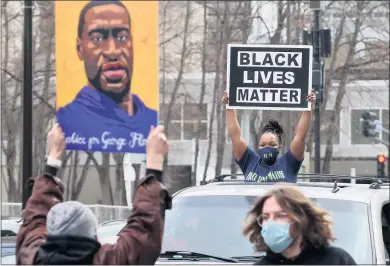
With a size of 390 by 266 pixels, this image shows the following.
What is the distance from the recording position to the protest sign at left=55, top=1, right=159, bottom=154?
19.5m

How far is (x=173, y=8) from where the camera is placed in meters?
38.0

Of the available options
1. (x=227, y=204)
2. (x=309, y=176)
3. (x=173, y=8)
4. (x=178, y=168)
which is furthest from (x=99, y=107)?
(x=178, y=168)

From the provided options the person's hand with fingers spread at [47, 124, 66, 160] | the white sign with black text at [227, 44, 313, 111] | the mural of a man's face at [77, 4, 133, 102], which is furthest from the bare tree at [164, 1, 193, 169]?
the person's hand with fingers spread at [47, 124, 66, 160]

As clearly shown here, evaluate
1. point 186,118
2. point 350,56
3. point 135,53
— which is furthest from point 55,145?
point 186,118

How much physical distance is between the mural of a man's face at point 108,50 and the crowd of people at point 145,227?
49.1 ft

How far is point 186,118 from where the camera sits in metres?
38.9

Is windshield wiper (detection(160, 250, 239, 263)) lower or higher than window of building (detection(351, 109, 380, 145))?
lower

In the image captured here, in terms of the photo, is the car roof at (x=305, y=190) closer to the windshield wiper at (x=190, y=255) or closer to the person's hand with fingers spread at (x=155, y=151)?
the windshield wiper at (x=190, y=255)

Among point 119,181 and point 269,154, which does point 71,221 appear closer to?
point 269,154

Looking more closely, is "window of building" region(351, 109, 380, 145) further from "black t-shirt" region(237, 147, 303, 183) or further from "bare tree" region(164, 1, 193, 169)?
"black t-shirt" region(237, 147, 303, 183)

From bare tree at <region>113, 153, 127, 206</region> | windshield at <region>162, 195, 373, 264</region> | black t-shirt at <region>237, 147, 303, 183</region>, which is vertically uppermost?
black t-shirt at <region>237, 147, 303, 183</region>

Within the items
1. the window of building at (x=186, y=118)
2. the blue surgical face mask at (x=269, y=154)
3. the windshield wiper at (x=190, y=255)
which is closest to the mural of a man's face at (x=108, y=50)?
the blue surgical face mask at (x=269, y=154)

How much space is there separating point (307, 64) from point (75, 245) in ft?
14.2

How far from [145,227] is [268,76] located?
4063 millimetres
